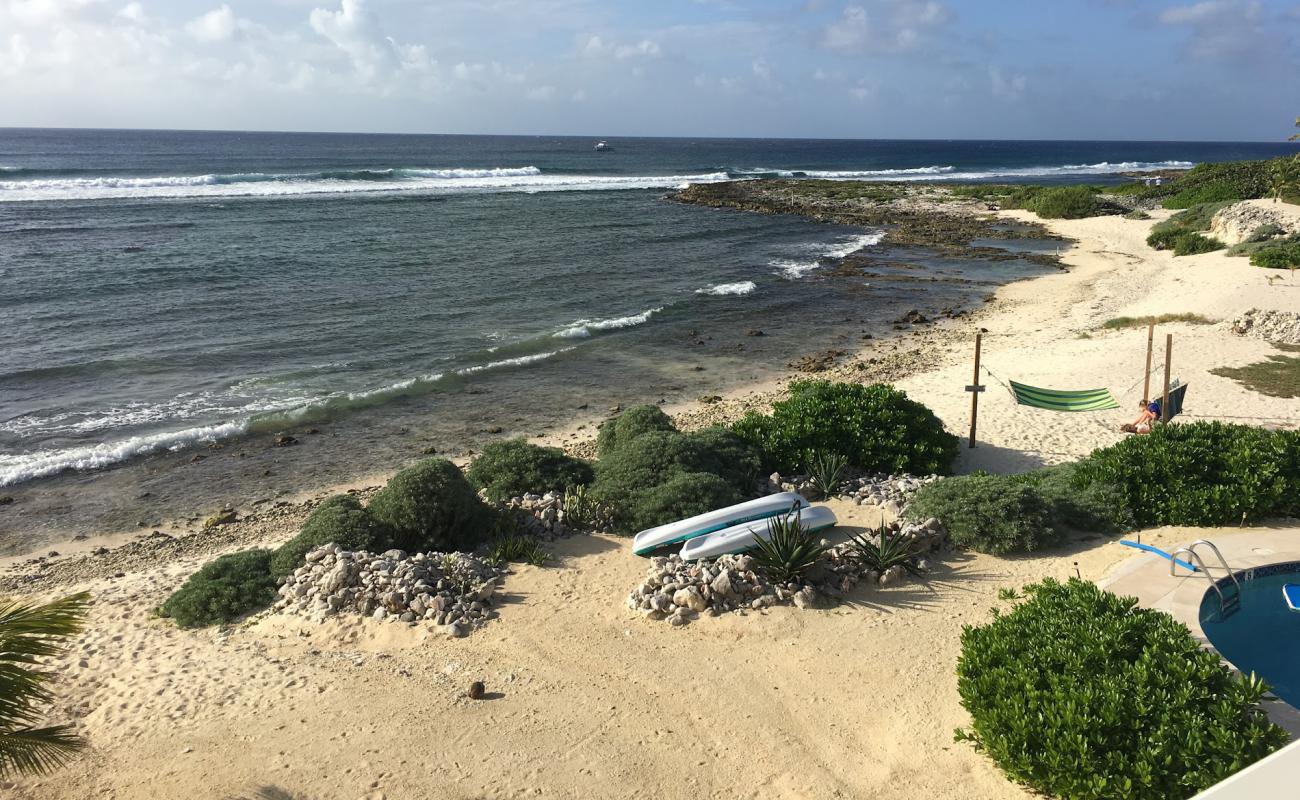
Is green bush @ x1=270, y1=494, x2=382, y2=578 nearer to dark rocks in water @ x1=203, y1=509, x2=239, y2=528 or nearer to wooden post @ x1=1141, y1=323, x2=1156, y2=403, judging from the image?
dark rocks in water @ x1=203, y1=509, x2=239, y2=528

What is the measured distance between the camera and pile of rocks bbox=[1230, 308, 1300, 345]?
19484 mm

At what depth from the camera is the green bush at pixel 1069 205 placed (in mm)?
47969

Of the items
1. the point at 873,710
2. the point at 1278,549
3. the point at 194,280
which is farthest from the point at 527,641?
the point at 194,280

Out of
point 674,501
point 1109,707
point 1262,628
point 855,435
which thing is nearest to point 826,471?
point 855,435

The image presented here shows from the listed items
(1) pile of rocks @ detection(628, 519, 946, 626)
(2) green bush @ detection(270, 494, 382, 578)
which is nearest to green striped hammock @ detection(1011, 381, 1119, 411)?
(1) pile of rocks @ detection(628, 519, 946, 626)

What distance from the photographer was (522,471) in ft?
37.8

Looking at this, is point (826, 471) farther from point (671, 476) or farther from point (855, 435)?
point (671, 476)

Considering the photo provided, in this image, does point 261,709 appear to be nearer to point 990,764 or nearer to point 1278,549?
point 990,764

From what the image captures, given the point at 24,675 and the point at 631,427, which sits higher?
the point at 24,675

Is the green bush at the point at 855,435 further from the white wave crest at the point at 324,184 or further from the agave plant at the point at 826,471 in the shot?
the white wave crest at the point at 324,184

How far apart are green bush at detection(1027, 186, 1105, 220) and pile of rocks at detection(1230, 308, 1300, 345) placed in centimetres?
A: 2975

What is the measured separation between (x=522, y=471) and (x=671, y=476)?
6.90 ft

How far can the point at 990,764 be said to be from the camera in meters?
6.14

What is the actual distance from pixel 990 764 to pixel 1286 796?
3.67 m
